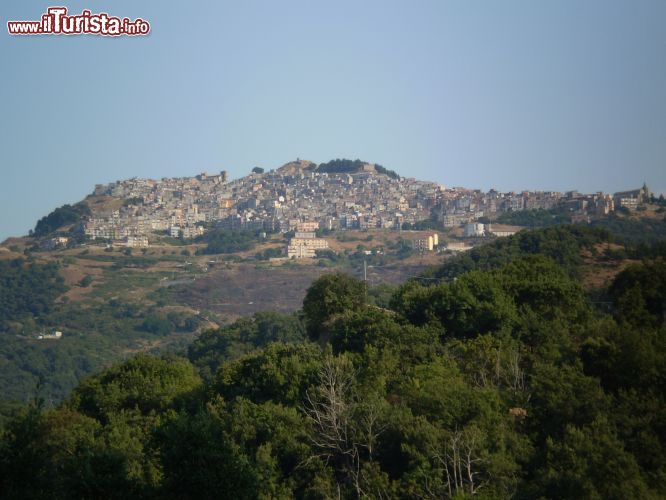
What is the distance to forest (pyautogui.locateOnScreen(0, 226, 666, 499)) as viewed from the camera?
2133 centimetres

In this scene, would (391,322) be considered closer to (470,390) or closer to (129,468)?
(470,390)

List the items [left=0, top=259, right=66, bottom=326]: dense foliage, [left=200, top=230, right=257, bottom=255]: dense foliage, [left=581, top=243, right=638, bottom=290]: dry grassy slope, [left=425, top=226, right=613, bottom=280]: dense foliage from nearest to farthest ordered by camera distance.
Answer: [left=581, top=243, right=638, bottom=290]: dry grassy slope, [left=425, top=226, right=613, bottom=280]: dense foliage, [left=0, top=259, right=66, bottom=326]: dense foliage, [left=200, top=230, right=257, bottom=255]: dense foliage

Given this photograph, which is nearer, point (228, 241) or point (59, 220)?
point (228, 241)

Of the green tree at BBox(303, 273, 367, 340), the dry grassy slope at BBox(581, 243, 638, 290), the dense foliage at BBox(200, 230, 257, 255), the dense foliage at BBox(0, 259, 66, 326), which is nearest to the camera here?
the green tree at BBox(303, 273, 367, 340)

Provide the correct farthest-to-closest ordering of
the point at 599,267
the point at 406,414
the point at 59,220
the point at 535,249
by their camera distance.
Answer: the point at 59,220, the point at 535,249, the point at 599,267, the point at 406,414

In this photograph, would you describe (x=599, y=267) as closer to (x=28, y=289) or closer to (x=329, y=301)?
(x=329, y=301)

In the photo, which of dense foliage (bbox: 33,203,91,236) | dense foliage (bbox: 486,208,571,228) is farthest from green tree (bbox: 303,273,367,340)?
dense foliage (bbox: 33,203,91,236)

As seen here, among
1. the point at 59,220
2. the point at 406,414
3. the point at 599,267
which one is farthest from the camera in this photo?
the point at 59,220

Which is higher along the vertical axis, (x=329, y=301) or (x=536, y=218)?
(x=329, y=301)

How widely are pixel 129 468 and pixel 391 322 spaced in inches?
598

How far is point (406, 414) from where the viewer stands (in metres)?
25.6

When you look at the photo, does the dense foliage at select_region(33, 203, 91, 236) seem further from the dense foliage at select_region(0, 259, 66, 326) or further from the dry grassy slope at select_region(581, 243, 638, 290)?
the dry grassy slope at select_region(581, 243, 638, 290)

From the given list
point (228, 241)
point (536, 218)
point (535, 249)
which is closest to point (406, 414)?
point (535, 249)

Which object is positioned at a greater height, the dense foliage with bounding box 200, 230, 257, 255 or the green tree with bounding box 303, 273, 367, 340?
the green tree with bounding box 303, 273, 367, 340
